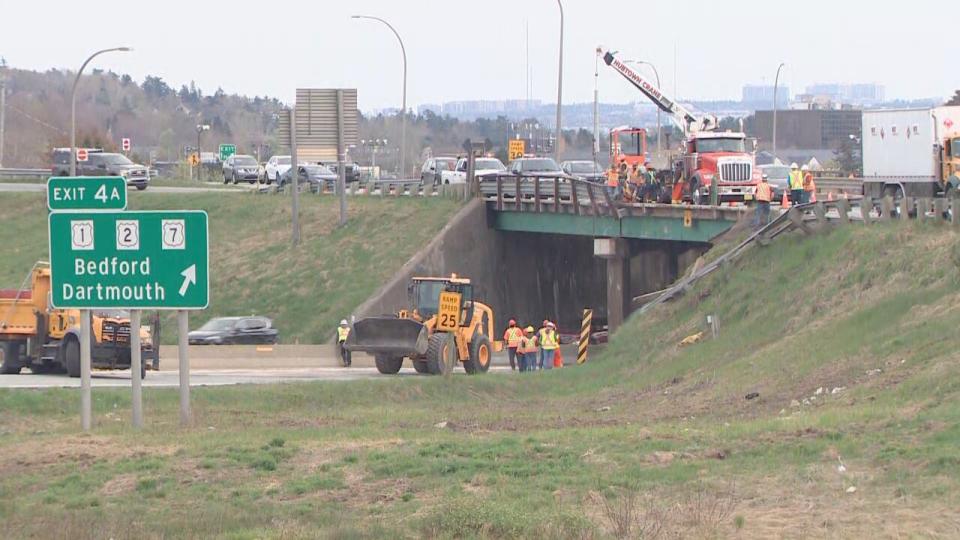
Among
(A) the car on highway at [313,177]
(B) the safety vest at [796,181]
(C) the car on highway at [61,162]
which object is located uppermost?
(C) the car on highway at [61,162]

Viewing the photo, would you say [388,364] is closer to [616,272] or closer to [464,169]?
[616,272]

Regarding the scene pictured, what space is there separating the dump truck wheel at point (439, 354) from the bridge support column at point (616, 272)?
13.2 metres

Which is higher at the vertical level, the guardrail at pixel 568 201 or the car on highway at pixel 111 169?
the car on highway at pixel 111 169

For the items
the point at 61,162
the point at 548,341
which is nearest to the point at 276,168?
the point at 61,162

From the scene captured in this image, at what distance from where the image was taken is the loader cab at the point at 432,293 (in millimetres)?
38562

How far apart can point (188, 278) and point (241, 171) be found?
6901 centimetres

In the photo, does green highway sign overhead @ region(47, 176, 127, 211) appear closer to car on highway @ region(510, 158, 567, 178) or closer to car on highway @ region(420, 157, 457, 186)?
car on highway @ region(510, 158, 567, 178)

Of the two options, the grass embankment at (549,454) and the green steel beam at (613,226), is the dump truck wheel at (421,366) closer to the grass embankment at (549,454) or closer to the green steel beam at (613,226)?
the grass embankment at (549,454)

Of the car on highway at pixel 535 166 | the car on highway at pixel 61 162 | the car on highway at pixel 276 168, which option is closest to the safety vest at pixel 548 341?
the car on highway at pixel 535 166

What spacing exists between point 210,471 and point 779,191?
37.7 meters

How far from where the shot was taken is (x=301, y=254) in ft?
191

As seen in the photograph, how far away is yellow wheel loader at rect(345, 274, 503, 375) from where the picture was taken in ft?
120

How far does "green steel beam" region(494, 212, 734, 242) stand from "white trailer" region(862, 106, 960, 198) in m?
6.58

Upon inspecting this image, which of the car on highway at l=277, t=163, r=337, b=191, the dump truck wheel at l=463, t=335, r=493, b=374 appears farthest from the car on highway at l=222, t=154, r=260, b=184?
the dump truck wheel at l=463, t=335, r=493, b=374
